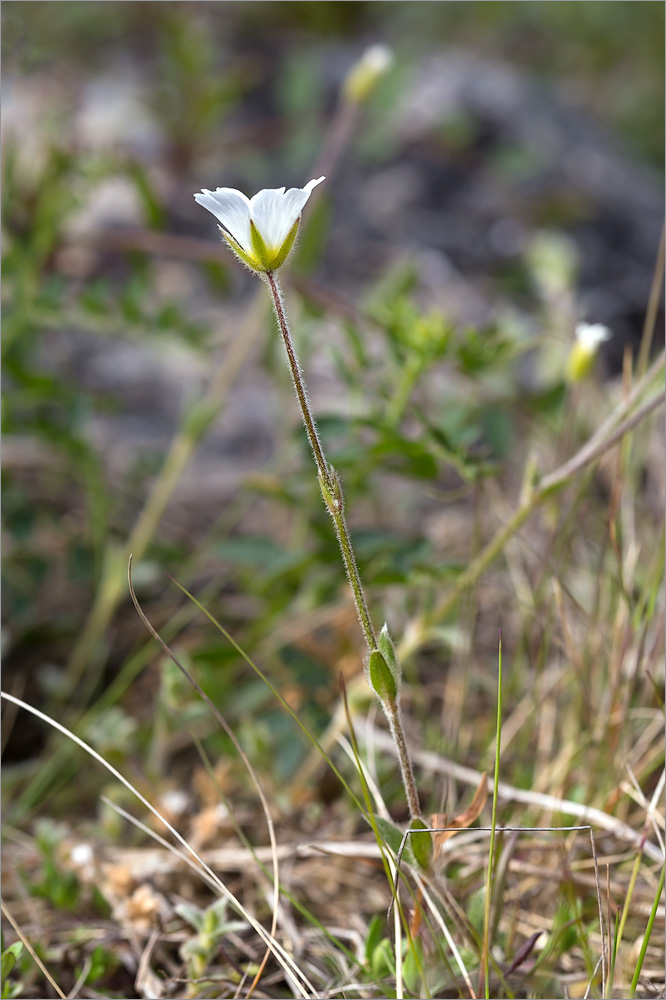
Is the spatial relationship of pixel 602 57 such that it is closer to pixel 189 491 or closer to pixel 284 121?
pixel 284 121

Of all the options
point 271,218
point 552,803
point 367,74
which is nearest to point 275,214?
point 271,218

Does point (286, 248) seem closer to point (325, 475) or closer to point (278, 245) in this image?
point (278, 245)

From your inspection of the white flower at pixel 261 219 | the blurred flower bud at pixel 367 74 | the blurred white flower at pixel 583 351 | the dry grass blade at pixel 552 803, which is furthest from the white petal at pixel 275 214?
the blurred flower bud at pixel 367 74

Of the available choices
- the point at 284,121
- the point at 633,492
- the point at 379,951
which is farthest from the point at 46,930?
the point at 284,121

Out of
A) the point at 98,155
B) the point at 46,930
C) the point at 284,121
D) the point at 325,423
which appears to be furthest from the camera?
the point at 284,121

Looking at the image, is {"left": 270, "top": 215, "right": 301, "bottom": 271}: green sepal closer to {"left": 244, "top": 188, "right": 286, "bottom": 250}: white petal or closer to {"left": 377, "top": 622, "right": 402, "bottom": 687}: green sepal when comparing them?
{"left": 244, "top": 188, "right": 286, "bottom": 250}: white petal

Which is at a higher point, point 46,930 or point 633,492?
point 633,492
